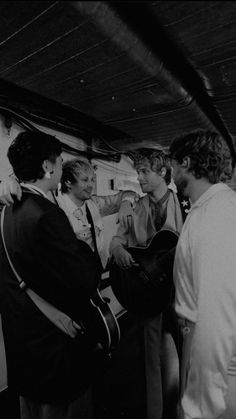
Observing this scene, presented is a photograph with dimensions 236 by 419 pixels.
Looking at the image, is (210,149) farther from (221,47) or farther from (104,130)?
(104,130)

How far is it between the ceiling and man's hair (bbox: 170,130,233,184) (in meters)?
0.61

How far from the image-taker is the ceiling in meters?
1.42

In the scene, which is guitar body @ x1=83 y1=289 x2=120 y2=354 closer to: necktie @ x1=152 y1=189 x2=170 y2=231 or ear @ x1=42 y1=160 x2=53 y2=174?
ear @ x1=42 y1=160 x2=53 y2=174

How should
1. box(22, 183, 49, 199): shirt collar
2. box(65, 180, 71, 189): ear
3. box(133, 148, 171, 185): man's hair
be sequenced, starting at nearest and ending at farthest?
1. box(22, 183, 49, 199): shirt collar
2. box(133, 148, 171, 185): man's hair
3. box(65, 180, 71, 189): ear

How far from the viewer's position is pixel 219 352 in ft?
3.59

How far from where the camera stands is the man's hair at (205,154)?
4.81ft

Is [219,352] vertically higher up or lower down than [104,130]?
lower down

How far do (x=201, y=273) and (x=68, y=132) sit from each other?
290cm

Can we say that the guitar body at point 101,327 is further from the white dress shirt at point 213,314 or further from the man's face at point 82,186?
the man's face at point 82,186

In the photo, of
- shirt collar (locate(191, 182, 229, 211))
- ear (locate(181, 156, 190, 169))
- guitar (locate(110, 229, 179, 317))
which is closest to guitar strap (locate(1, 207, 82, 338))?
guitar (locate(110, 229, 179, 317))

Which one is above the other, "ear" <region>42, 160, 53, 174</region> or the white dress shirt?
"ear" <region>42, 160, 53, 174</region>

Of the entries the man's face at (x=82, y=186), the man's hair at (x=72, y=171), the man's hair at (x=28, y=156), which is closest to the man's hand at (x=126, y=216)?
the man's face at (x=82, y=186)

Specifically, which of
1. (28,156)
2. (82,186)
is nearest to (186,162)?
(28,156)

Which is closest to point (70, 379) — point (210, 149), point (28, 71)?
point (210, 149)
